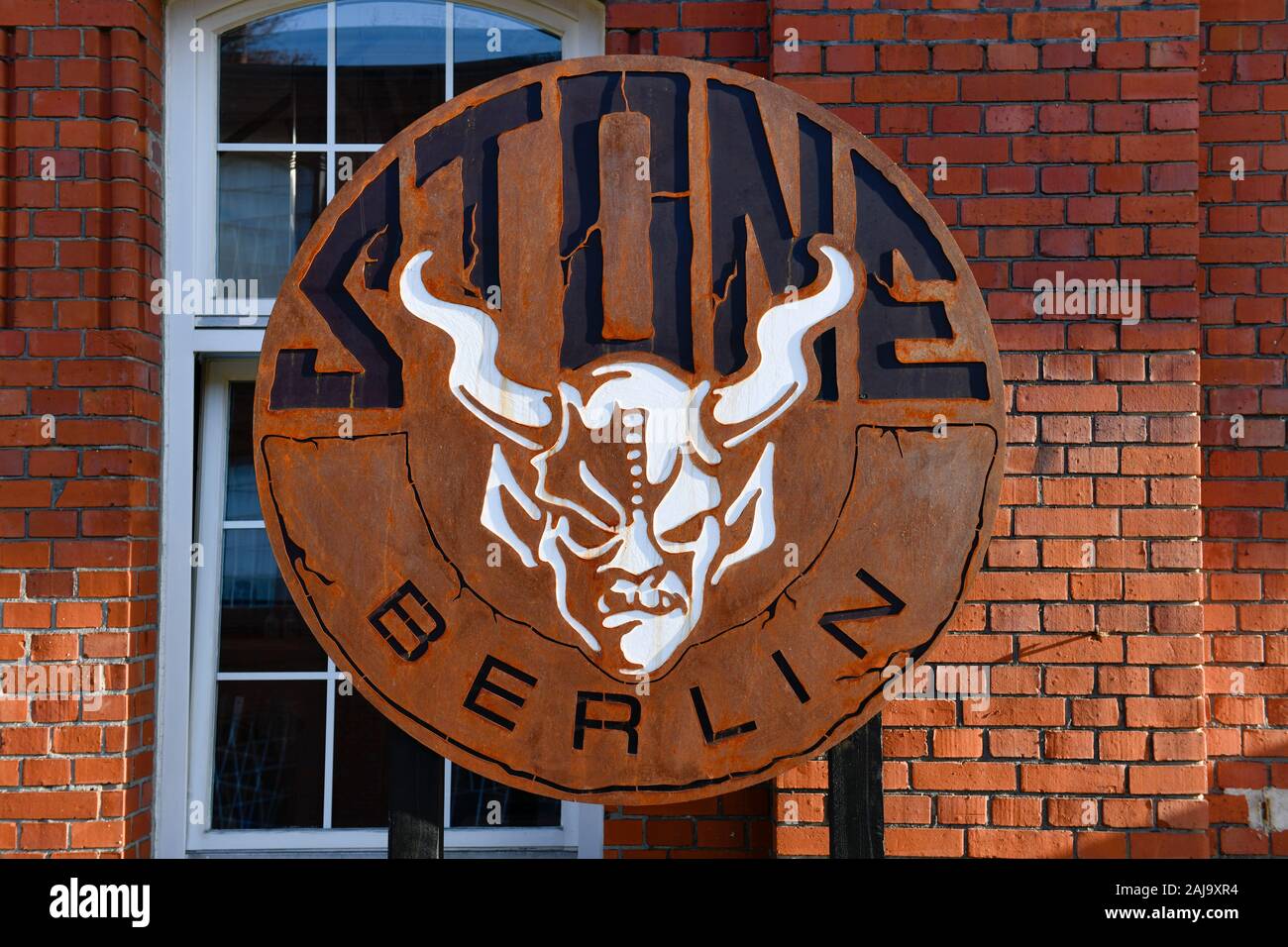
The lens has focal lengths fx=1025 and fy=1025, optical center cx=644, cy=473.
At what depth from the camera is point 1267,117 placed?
2.61 metres

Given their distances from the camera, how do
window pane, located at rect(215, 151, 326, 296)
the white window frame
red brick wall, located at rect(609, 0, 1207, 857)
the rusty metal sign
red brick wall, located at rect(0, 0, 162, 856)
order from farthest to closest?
window pane, located at rect(215, 151, 326, 296) < the white window frame < red brick wall, located at rect(0, 0, 162, 856) < red brick wall, located at rect(609, 0, 1207, 857) < the rusty metal sign

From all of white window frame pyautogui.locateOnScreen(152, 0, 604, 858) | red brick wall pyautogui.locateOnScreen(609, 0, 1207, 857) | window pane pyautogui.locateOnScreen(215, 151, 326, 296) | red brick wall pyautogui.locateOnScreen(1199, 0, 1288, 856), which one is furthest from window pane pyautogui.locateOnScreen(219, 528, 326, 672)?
red brick wall pyautogui.locateOnScreen(1199, 0, 1288, 856)

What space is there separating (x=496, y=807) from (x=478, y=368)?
138cm

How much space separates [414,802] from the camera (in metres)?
2.01

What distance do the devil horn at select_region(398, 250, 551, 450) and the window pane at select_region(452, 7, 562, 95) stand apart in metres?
1.12

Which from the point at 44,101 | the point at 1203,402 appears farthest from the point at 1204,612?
the point at 44,101

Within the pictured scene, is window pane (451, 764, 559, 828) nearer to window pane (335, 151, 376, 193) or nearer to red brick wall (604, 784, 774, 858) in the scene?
red brick wall (604, 784, 774, 858)

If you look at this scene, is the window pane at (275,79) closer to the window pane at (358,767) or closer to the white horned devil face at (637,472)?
the white horned devil face at (637,472)

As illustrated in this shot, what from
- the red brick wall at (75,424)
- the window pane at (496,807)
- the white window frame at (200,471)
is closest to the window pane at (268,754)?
the white window frame at (200,471)

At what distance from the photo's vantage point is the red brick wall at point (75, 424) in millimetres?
2520

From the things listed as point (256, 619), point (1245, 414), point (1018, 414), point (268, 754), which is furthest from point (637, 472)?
point (1245, 414)

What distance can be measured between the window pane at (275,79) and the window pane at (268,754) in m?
1.52

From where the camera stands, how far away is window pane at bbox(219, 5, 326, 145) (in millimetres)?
2838

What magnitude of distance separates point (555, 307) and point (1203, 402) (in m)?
1.71
